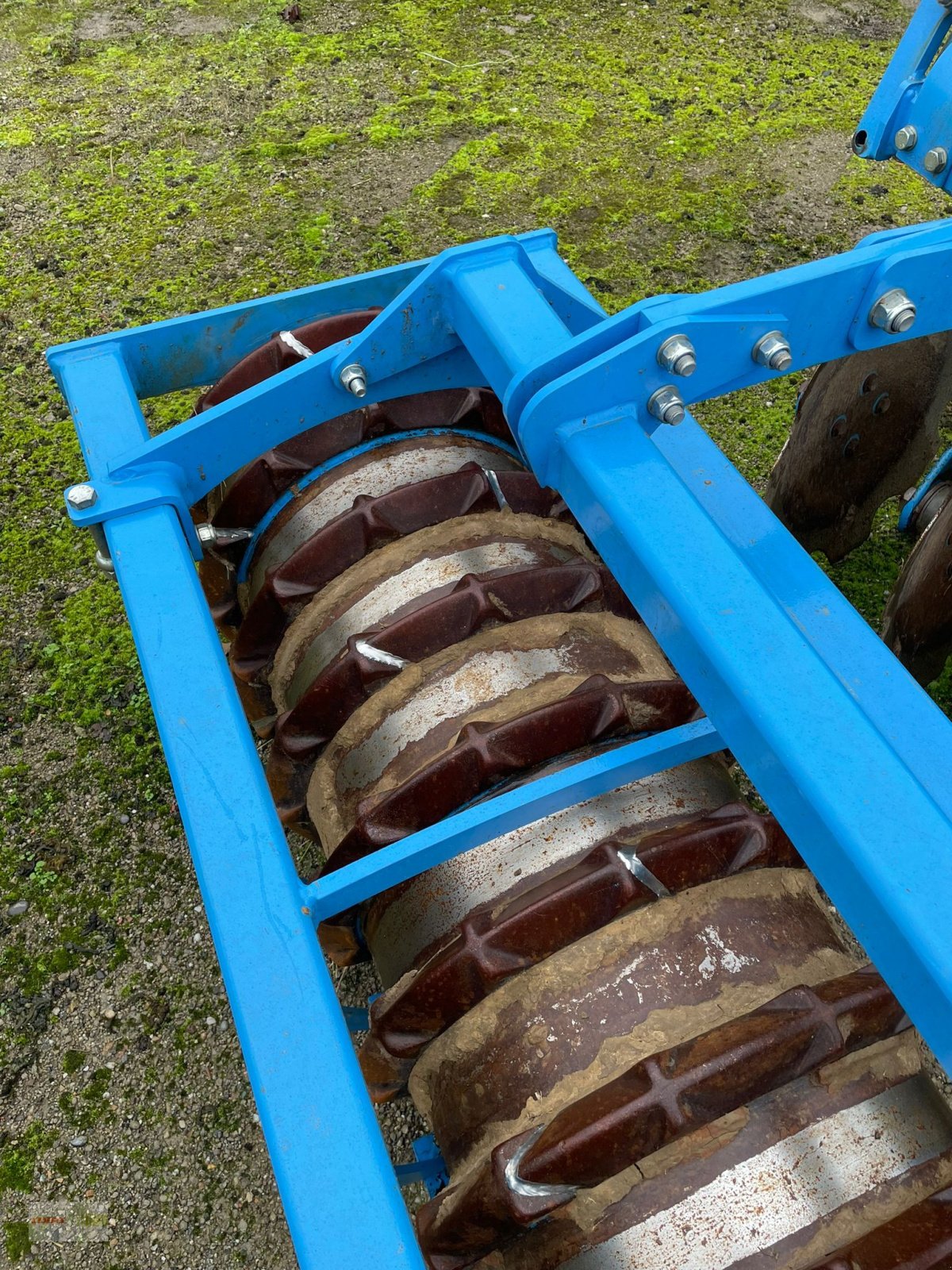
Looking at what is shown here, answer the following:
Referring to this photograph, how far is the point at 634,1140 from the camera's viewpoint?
3.03ft

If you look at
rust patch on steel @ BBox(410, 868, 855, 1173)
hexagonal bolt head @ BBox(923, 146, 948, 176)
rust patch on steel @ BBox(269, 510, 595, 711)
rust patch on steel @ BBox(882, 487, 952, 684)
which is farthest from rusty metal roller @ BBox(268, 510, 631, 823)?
hexagonal bolt head @ BBox(923, 146, 948, 176)

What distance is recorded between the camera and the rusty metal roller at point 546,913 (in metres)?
0.95

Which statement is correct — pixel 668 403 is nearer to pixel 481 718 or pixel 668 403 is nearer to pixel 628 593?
pixel 628 593

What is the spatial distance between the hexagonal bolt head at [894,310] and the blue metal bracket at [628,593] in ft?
0.04

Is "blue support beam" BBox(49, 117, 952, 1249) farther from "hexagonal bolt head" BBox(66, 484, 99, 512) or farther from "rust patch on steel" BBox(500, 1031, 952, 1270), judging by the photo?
"rust patch on steel" BBox(500, 1031, 952, 1270)

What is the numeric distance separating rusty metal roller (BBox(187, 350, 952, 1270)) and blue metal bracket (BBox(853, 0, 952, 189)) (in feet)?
2.99

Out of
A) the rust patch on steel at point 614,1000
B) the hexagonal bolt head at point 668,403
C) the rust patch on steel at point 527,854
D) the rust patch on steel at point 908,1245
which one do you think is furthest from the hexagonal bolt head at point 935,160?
the rust patch on steel at point 908,1245

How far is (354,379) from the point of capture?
1.52 metres

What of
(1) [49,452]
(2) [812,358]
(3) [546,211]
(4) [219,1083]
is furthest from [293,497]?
(3) [546,211]

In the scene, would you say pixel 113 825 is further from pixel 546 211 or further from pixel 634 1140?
pixel 546 211

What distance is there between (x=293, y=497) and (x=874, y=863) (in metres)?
1.02

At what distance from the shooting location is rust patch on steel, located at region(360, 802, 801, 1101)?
108 cm

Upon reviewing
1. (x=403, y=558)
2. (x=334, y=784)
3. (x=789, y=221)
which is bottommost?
(x=334, y=784)

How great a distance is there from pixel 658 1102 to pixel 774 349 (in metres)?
0.84
